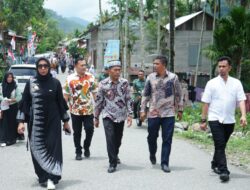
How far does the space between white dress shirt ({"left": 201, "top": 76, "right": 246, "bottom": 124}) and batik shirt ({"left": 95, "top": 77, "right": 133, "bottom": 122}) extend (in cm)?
145

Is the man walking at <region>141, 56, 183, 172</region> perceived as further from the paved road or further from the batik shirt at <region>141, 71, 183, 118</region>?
the paved road

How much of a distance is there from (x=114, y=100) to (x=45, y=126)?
1.75 meters

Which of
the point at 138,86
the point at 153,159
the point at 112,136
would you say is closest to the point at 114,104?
the point at 112,136

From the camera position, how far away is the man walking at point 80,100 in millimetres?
9695

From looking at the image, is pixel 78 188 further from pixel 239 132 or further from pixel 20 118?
pixel 239 132

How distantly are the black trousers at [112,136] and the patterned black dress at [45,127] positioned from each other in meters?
1.35

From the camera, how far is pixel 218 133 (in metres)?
8.10

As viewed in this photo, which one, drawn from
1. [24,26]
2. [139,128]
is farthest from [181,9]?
[139,128]

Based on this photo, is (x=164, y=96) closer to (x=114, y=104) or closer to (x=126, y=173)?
(x=114, y=104)

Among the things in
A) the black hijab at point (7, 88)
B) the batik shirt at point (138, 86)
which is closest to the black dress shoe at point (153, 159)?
the black hijab at point (7, 88)

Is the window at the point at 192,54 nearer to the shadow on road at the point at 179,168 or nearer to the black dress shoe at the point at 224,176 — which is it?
the shadow on road at the point at 179,168

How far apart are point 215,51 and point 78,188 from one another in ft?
48.3

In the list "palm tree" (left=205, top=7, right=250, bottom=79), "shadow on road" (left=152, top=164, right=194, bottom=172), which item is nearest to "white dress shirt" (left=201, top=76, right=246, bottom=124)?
"shadow on road" (left=152, top=164, right=194, bottom=172)

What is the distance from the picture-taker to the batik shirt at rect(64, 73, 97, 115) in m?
9.69
